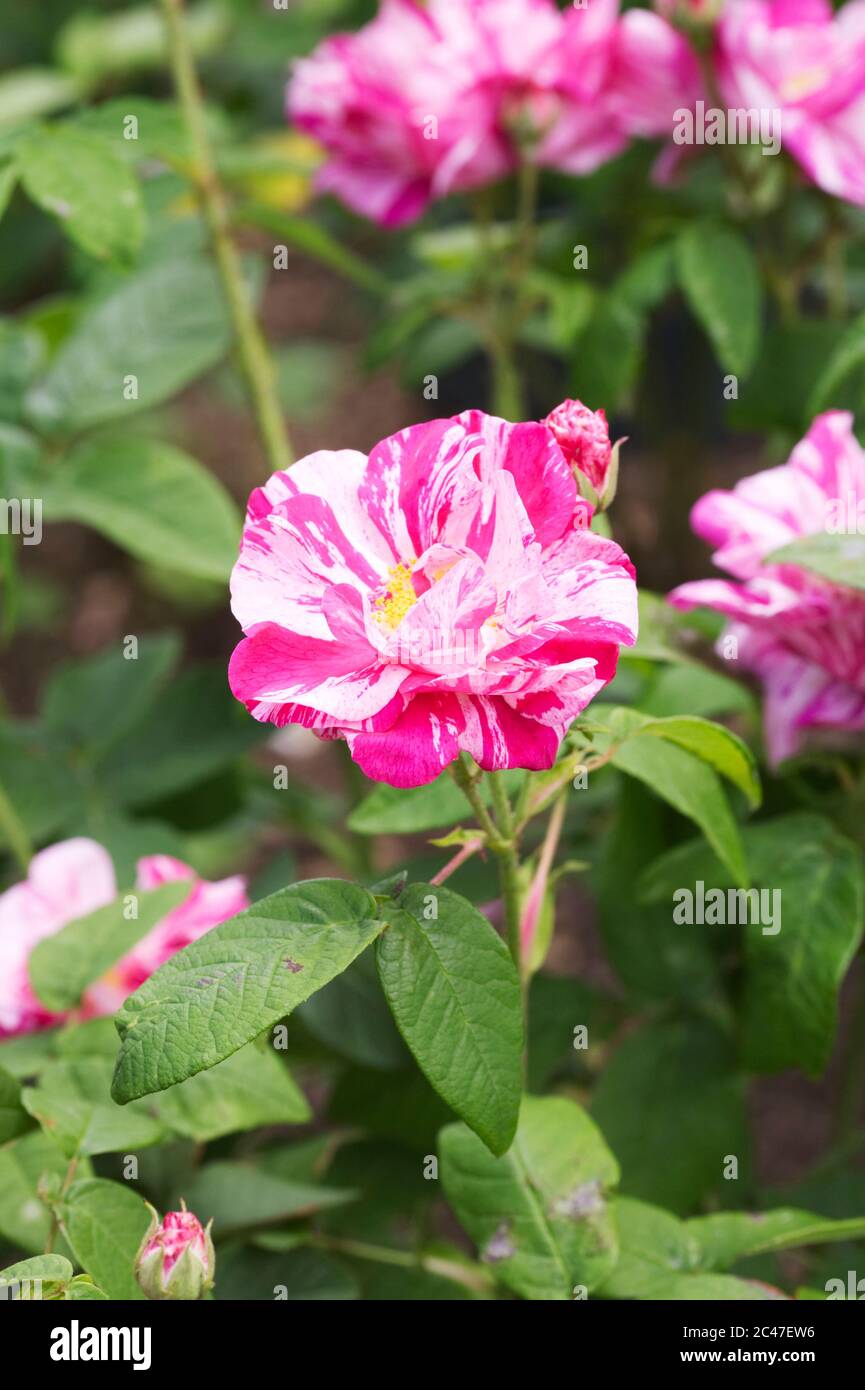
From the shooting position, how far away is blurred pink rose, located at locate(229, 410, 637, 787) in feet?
2.11

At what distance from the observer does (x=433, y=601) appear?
2.10 feet

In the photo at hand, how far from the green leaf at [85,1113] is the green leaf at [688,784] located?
1.05ft

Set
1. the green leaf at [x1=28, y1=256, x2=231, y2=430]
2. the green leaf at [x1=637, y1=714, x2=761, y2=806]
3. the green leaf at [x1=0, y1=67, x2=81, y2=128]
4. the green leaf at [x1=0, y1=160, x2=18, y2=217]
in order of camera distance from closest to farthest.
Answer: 1. the green leaf at [x1=637, y1=714, x2=761, y2=806]
2. the green leaf at [x1=0, y1=160, x2=18, y2=217]
3. the green leaf at [x1=28, y1=256, x2=231, y2=430]
4. the green leaf at [x1=0, y1=67, x2=81, y2=128]

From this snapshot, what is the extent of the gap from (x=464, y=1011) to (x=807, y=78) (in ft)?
2.78

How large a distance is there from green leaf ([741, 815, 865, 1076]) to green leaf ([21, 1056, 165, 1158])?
1.23ft

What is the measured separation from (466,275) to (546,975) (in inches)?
27.2

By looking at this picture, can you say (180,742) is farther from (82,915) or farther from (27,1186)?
(27,1186)

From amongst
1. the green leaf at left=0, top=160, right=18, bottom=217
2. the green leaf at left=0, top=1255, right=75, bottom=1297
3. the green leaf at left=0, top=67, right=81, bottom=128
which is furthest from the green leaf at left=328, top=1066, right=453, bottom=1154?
the green leaf at left=0, top=67, right=81, bottom=128

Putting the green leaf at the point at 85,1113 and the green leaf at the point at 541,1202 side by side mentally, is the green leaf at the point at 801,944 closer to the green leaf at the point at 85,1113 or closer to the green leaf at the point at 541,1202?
the green leaf at the point at 541,1202

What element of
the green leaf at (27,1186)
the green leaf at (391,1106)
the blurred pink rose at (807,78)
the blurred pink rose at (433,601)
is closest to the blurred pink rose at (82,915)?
the green leaf at (27,1186)

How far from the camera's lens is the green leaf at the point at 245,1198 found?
3.09 feet

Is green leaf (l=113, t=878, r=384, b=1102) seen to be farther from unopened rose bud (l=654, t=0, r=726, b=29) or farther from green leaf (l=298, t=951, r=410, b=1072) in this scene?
unopened rose bud (l=654, t=0, r=726, b=29)
